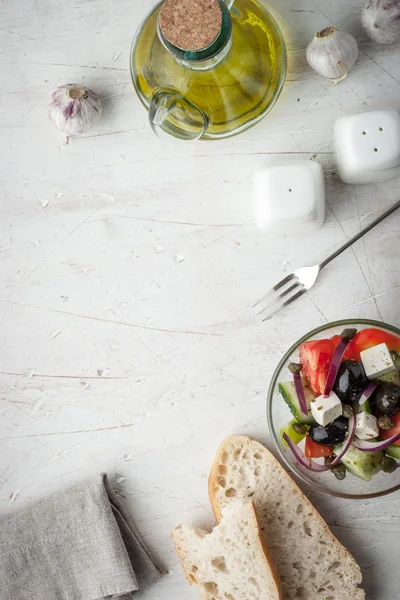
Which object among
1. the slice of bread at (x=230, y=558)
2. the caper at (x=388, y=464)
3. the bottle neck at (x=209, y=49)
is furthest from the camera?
the slice of bread at (x=230, y=558)

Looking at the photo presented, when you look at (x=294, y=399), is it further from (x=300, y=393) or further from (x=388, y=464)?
(x=388, y=464)

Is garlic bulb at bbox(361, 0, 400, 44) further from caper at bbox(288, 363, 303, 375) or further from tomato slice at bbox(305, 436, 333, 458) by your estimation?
tomato slice at bbox(305, 436, 333, 458)

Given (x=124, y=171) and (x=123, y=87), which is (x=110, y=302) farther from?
(x=123, y=87)

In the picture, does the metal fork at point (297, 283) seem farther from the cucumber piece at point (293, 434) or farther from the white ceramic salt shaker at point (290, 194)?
the cucumber piece at point (293, 434)

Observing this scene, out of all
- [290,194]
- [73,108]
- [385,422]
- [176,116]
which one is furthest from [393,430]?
[73,108]

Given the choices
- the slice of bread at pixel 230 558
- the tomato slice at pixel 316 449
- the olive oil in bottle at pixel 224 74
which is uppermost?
the olive oil in bottle at pixel 224 74

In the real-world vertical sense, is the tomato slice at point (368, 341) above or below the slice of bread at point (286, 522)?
above

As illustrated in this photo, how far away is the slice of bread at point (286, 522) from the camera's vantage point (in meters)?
1.16

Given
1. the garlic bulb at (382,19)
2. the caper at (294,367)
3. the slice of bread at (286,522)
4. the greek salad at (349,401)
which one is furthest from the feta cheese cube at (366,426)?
the garlic bulb at (382,19)

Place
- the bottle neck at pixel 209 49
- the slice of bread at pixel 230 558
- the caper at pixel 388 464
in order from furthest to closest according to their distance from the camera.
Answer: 1. the slice of bread at pixel 230 558
2. the caper at pixel 388 464
3. the bottle neck at pixel 209 49

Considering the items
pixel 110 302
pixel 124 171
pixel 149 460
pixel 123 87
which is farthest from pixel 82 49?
pixel 149 460

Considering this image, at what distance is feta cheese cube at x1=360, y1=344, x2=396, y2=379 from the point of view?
38.6 inches

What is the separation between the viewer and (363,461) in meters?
1.02

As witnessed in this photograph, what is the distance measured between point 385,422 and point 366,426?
3 centimetres
